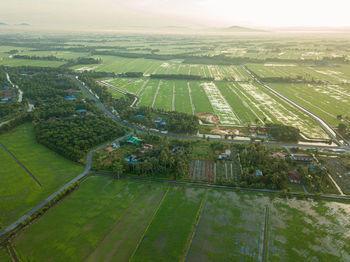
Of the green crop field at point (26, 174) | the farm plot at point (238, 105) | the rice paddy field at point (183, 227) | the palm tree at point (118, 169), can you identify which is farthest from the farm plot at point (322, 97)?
the green crop field at point (26, 174)

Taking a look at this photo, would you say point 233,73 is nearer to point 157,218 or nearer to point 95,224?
point 157,218

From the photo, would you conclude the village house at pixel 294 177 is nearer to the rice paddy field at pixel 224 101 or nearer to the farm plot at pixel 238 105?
the rice paddy field at pixel 224 101

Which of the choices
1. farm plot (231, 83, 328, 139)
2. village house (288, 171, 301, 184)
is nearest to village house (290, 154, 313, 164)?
village house (288, 171, 301, 184)

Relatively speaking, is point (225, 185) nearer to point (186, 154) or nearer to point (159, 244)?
point (186, 154)

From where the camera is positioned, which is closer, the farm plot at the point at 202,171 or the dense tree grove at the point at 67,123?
the farm plot at the point at 202,171

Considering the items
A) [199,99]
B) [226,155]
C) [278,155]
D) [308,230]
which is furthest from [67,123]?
[308,230]
